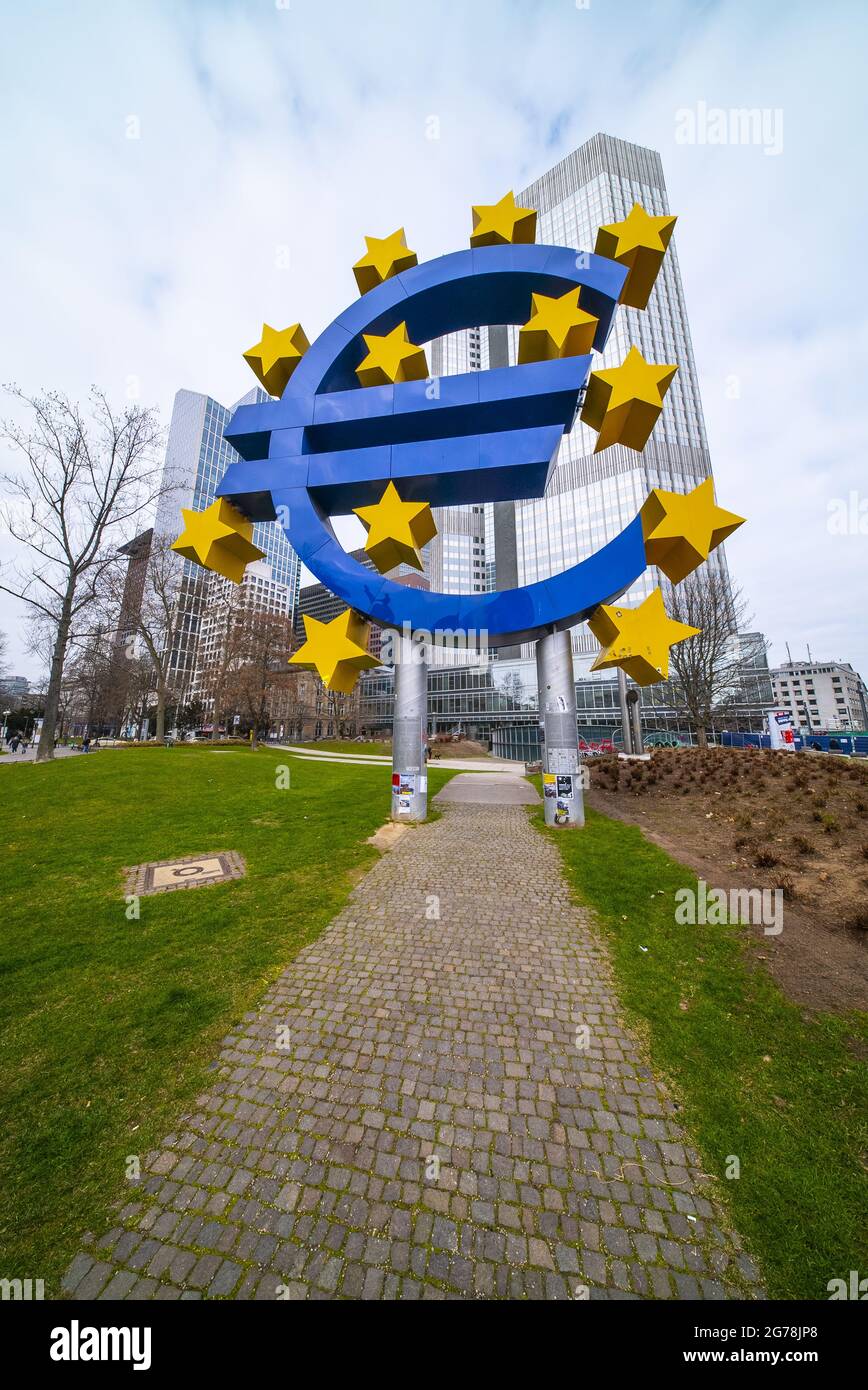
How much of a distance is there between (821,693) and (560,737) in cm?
12636

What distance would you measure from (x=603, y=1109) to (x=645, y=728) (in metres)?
55.8

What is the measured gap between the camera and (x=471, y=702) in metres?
65.2

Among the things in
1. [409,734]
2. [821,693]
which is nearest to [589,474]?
[409,734]

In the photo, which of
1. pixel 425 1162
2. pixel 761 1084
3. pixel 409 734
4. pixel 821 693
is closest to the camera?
pixel 425 1162

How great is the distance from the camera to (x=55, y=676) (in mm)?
19031

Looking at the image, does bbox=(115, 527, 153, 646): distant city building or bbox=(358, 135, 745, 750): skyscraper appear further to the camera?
bbox=(358, 135, 745, 750): skyscraper

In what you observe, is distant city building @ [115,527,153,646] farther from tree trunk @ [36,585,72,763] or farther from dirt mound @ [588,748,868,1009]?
dirt mound @ [588,748,868,1009]

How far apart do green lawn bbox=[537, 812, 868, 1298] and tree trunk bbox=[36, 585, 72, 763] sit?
895 inches

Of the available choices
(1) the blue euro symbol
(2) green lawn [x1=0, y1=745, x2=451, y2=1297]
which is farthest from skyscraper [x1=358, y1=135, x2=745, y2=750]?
(2) green lawn [x1=0, y1=745, x2=451, y2=1297]

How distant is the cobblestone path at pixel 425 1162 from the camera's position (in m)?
2.25

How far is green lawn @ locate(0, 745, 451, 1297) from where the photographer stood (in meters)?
2.68
